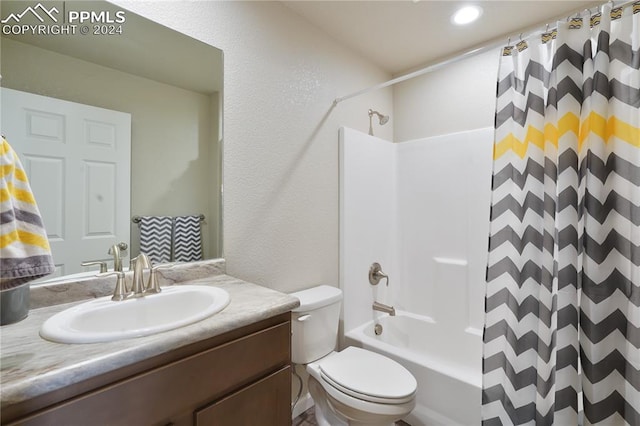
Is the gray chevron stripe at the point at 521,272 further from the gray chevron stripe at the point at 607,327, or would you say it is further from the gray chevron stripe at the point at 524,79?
the gray chevron stripe at the point at 524,79

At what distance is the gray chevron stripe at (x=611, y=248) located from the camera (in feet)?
3.18

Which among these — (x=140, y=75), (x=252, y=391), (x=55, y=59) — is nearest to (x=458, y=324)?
(x=252, y=391)

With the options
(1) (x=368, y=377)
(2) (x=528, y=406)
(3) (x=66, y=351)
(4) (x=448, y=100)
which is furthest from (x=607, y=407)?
(4) (x=448, y=100)

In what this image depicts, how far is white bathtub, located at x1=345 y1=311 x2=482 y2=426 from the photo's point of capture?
152 cm

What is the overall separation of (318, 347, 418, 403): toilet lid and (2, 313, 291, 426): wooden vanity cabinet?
1.22 ft

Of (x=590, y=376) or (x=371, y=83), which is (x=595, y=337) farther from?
(x=371, y=83)

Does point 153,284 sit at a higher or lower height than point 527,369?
higher

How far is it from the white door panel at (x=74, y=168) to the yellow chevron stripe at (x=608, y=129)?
178 centimetres

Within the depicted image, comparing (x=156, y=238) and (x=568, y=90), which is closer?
(x=568, y=90)

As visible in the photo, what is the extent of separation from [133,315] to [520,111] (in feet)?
5.73

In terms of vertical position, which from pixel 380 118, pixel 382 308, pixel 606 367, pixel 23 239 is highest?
pixel 380 118

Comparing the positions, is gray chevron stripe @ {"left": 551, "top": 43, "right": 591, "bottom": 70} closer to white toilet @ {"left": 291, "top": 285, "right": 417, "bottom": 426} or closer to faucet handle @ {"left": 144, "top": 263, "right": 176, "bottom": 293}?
white toilet @ {"left": 291, "top": 285, "right": 417, "bottom": 426}

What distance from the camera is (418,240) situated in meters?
2.36

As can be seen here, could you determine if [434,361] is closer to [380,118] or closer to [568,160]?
[568,160]
